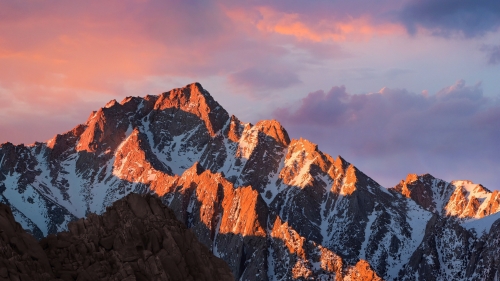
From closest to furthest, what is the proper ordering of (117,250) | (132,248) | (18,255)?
(18,255), (117,250), (132,248)

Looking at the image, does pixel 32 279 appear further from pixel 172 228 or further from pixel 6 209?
pixel 172 228

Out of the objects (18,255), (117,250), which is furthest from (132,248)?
(18,255)

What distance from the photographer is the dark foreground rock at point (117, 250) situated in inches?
4456

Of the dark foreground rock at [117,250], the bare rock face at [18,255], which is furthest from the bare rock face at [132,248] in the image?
the bare rock face at [18,255]

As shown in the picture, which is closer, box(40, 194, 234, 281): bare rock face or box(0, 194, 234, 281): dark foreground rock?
box(0, 194, 234, 281): dark foreground rock

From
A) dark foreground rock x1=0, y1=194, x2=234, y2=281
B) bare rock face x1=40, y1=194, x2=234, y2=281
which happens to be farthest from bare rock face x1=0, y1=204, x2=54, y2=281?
bare rock face x1=40, y1=194, x2=234, y2=281

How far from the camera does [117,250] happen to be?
124 m

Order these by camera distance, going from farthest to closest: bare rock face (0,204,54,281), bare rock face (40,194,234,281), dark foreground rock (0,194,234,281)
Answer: bare rock face (40,194,234,281) → dark foreground rock (0,194,234,281) → bare rock face (0,204,54,281)

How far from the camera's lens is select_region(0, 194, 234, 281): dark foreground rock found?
113188mm

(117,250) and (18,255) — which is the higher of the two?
(117,250)

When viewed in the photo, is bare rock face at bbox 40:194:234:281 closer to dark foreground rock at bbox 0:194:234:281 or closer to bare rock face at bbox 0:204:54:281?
dark foreground rock at bbox 0:194:234:281

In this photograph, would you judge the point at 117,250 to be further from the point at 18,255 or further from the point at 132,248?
the point at 18,255

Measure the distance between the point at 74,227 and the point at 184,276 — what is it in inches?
643

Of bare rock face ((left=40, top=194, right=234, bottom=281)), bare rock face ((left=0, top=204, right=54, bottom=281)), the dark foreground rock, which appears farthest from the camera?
bare rock face ((left=40, top=194, right=234, bottom=281))
